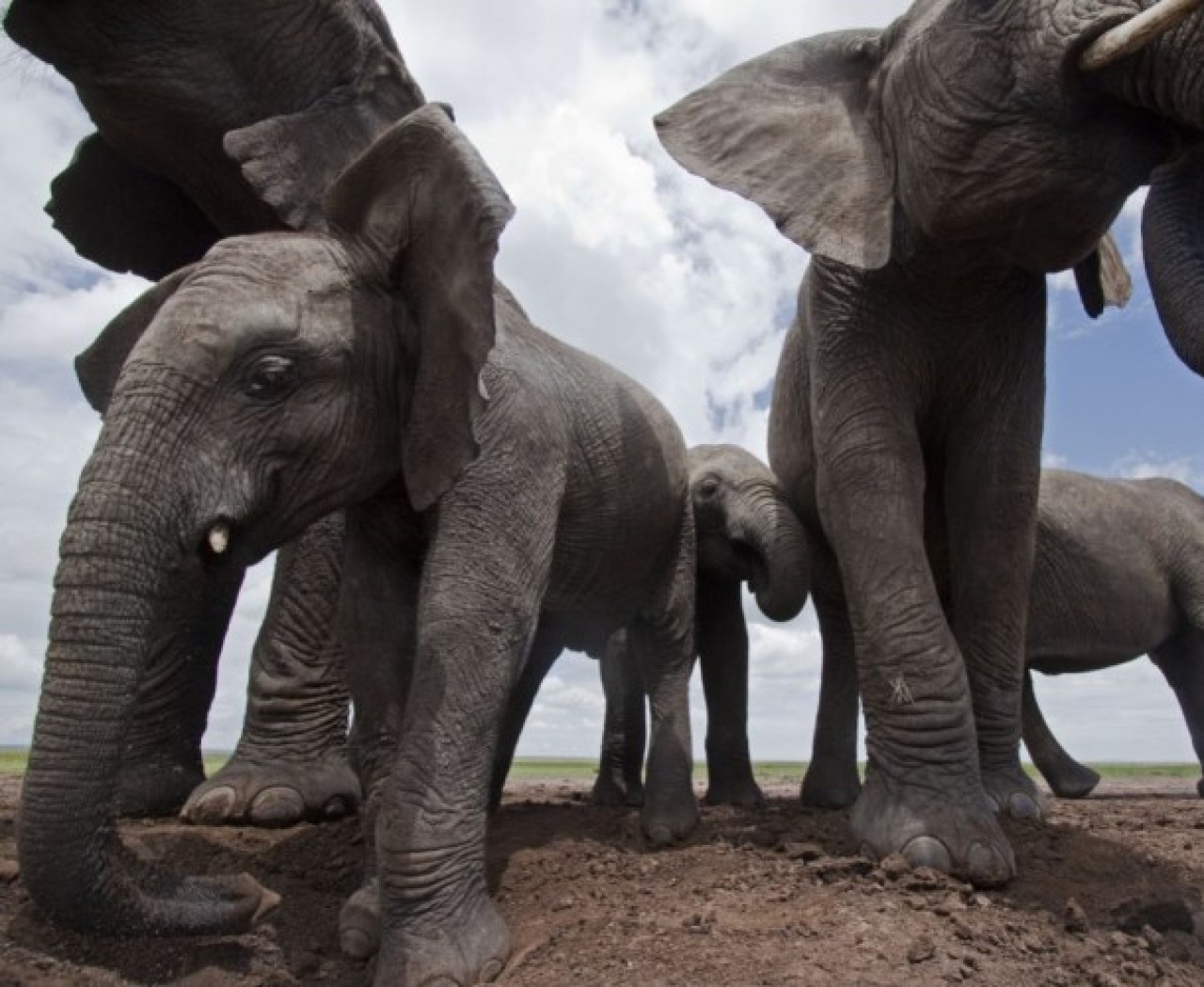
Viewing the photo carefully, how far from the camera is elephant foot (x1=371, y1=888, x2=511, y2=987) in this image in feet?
8.75

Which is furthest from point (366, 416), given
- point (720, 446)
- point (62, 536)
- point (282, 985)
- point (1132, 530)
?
point (1132, 530)

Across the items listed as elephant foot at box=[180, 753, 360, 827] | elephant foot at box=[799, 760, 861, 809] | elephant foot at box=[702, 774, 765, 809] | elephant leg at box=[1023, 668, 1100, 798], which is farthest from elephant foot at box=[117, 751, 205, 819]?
elephant leg at box=[1023, 668, 1100, 798]

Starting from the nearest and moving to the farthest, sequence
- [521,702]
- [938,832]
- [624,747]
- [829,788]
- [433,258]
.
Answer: [433,258], [938,832], [521,702], [829,788], [624,747]

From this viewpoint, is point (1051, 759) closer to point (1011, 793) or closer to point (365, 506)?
point (1011, 793)

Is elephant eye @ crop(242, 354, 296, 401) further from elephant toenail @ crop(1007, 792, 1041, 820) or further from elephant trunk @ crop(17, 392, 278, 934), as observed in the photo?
elephant toenail @ crop(1007, 792, 1041, 820)

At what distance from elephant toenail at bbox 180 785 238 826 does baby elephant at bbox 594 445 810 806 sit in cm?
176

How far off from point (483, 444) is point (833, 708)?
2553mm

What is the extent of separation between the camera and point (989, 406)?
3.88 meters

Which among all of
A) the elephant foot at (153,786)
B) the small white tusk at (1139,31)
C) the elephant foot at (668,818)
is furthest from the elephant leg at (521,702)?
the small white tusk at (1139,31)

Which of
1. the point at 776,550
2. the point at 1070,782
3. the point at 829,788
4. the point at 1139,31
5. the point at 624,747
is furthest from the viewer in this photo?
the point at 1070,782

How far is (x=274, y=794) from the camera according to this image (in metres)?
4.04

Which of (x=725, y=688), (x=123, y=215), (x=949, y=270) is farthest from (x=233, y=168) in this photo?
(x=725, y=688)

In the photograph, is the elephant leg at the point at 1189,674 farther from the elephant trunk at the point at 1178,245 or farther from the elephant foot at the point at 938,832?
the elephant foot at the point at 938,832

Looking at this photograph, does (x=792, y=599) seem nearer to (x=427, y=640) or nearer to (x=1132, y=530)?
(x=427, y=640)
